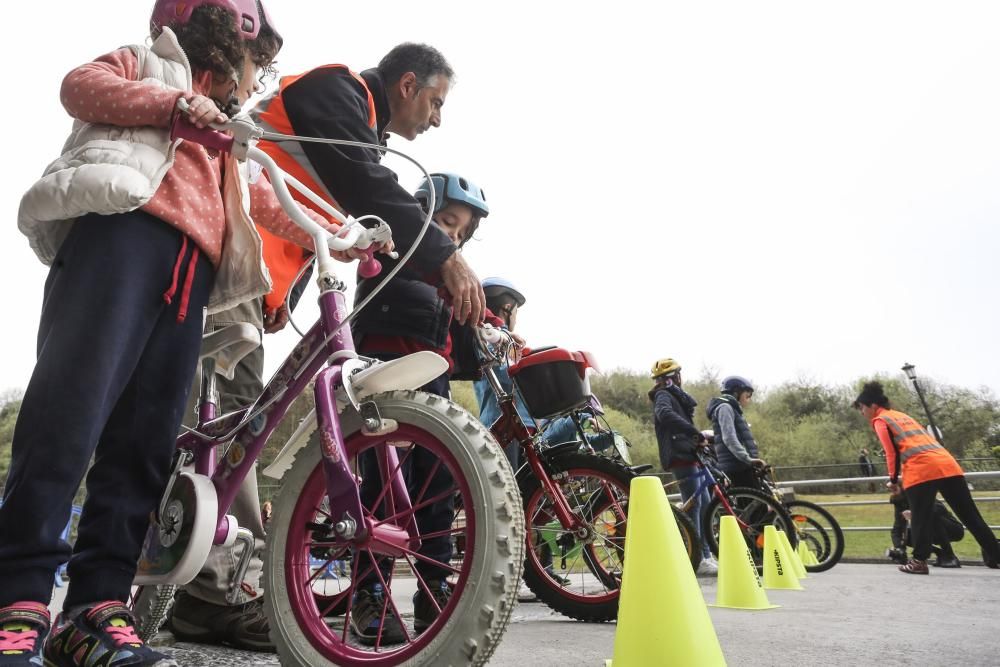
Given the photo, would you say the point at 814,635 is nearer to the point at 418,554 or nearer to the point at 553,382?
the point at 553,382

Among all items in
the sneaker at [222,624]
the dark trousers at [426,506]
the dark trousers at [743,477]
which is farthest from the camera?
the dark trousers at [743,477]

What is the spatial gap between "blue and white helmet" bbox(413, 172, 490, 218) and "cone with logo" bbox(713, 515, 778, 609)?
6.45ft

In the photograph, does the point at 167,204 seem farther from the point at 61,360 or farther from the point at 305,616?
the point at 305,616

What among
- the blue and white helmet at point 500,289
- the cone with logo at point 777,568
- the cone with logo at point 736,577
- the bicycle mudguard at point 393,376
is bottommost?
the cone with logo at point 777,568

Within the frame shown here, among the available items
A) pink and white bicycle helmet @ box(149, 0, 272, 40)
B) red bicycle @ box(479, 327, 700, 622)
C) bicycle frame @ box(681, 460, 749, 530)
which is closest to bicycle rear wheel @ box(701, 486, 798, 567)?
bicycle frame @ box(681, 460, 749, 530)

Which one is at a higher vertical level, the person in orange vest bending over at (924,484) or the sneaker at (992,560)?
the person in orange vest bending over at (924,484)

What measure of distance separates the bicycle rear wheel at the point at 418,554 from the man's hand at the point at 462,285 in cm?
48

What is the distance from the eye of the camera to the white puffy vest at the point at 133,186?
132cm

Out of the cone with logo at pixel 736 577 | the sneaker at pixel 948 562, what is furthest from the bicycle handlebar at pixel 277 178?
the sneaker at pixel 948 562

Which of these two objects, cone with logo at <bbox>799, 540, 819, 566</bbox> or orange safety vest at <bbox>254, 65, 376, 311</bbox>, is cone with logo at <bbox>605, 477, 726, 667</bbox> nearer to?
orange safety vest at <bbox>254, 65, 376, 311</bbox>

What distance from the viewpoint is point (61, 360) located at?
4.20ft

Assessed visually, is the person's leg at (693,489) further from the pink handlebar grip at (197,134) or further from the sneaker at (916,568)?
the pink handlebar grip at (197,134)

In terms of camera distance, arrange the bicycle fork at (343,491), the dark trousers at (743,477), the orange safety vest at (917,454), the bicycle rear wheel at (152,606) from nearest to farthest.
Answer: the bicycle fork at (343,491) < the bicycle rear wheel at (152,606) < the orange safety vest at (917,454) < the dark trousers at (743,477)

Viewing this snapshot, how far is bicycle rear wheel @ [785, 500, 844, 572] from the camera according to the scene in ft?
21.3
